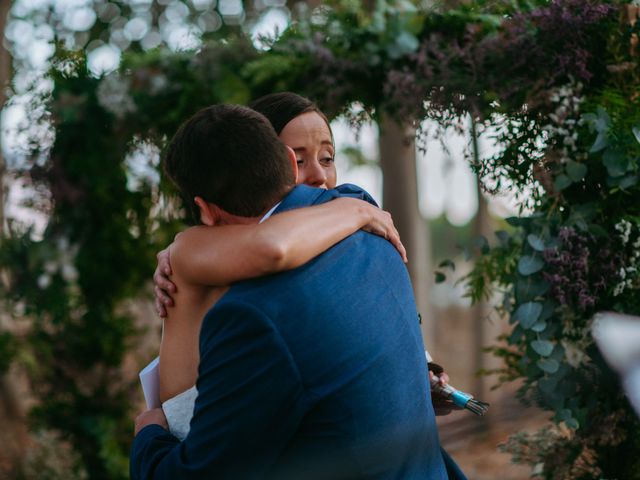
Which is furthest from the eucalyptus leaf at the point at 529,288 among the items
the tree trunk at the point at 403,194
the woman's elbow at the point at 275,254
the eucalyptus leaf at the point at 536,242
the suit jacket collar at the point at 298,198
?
the tree trunk at the point at 403,194

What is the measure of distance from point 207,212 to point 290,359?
0.48 metres

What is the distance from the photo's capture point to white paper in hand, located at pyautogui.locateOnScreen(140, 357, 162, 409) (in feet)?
6.42

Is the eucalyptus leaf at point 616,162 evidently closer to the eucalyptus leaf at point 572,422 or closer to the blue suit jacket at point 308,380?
the eucalyptus leaf at point 572,422

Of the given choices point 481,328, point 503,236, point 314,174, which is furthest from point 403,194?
point 314,174

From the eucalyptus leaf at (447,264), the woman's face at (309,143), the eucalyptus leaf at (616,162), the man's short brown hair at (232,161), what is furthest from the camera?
the eucalyptus leaf at (447,264)

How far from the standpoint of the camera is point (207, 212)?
6.02 feet

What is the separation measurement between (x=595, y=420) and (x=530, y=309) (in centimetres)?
54

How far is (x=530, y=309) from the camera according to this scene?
3.00 meters

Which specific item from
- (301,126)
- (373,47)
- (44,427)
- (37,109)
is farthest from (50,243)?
(301,126)

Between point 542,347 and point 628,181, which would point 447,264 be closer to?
point 542,347

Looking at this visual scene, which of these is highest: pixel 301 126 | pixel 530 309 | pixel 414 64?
pixel 414 64

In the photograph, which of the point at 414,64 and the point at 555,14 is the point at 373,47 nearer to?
the point at 414,64

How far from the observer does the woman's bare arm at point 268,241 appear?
5.32 feet

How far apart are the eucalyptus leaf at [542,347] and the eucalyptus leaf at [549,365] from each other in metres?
0.03
